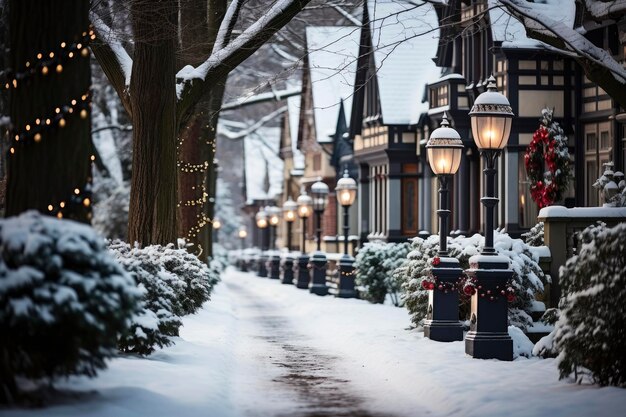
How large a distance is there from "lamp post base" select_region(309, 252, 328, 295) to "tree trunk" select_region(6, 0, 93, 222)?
28.5 metres

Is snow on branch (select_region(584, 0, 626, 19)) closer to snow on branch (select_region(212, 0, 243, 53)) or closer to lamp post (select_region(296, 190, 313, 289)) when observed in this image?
snow on branch (select_region(212, 0, 243, 53))

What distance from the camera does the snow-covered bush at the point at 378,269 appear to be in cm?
3219

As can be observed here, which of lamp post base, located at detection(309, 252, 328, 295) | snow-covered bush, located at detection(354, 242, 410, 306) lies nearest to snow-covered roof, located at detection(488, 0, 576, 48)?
snow-covered bush, located at detection(354, 242, 410, 306)

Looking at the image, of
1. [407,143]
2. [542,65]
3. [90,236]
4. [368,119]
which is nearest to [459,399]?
[90,236]

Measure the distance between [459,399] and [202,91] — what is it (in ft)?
31.4

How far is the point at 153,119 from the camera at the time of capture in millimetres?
19656

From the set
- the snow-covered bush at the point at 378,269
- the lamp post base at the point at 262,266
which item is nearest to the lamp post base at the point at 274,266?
the lamp post base at the point at 262,266

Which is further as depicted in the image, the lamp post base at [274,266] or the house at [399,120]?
the lamp post base at [274,266]

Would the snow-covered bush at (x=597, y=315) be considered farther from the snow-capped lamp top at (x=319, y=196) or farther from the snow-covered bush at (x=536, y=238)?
the snow-capped lamp top at (x=319, y=196)

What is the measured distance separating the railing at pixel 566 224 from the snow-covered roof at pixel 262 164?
195 feet

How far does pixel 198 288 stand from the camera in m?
23.0

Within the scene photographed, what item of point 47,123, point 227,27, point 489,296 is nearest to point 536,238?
point 489,296

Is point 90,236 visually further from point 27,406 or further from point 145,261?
point 145,261

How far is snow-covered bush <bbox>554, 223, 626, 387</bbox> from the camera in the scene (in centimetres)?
1254
